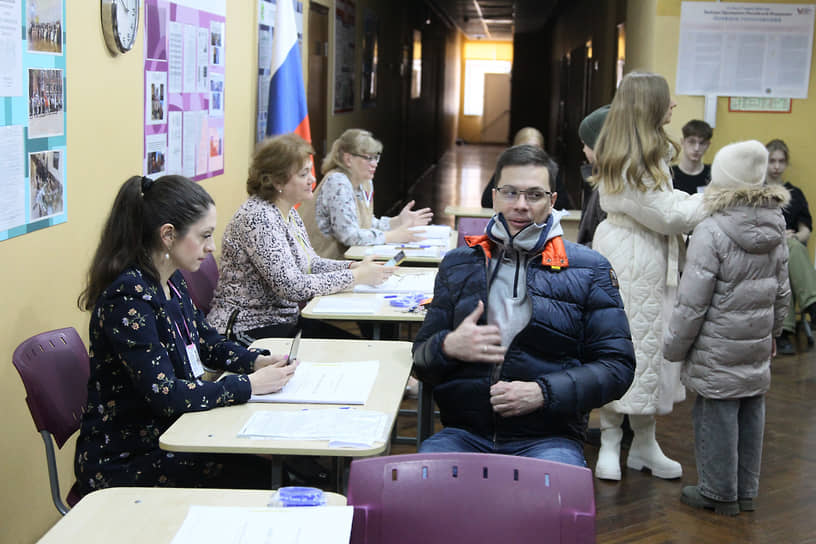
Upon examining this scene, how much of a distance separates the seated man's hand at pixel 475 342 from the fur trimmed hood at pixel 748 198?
1345 millimetres

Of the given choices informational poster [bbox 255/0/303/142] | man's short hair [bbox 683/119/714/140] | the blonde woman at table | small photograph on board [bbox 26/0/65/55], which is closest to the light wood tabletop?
small photograph on board [bbox 26/0/65/55]

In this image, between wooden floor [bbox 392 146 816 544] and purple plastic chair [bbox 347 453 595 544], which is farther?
wooden floor [bbox 392 146 816 544]

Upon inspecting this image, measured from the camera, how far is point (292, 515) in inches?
66.4

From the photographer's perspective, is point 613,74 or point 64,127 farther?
point 613,74

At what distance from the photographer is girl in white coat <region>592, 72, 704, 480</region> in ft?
11.8

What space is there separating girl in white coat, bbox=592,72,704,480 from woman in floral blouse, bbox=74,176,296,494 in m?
1.80

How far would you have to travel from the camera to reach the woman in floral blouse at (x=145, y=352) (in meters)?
2.27

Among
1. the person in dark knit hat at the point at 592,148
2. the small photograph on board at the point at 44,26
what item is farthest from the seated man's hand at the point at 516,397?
the person in dark knit hat at the point at 592,148

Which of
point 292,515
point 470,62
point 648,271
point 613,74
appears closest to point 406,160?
point 613,74

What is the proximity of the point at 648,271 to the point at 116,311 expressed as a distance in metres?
2.27

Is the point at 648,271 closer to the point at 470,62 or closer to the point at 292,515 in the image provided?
the point at 292,515

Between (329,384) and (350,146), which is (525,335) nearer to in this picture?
(329,384)

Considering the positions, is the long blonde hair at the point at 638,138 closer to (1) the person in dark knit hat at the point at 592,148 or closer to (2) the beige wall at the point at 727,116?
(1) the person in dark knit hat at the point at 592,148

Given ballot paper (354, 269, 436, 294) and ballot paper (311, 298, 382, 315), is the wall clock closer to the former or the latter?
ballot paper (311, 298, 382, 315)
